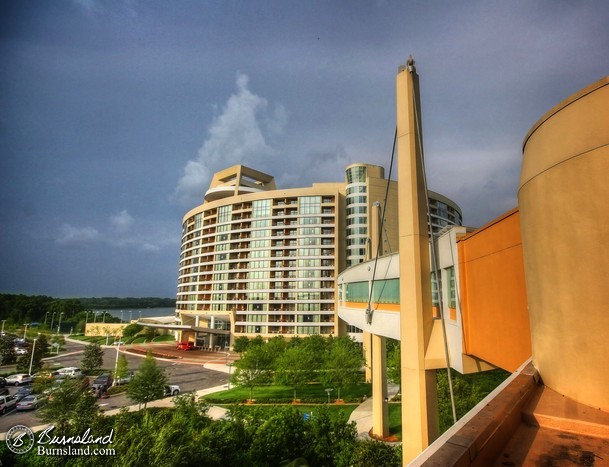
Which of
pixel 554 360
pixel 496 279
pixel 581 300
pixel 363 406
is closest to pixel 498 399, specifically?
pixel 554 360

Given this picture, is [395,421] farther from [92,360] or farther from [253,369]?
[92,360]

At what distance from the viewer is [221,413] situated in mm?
31016

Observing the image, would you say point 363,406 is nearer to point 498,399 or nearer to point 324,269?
point 498,399

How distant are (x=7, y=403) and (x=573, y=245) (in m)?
46.4

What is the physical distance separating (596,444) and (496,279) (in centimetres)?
488

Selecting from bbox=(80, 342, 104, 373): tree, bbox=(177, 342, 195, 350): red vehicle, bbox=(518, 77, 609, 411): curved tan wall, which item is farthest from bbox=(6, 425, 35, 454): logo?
bbox=(177, 342, 195, 350): red vehicle

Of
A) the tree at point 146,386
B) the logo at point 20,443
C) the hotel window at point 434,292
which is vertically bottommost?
the tree at point 146,386

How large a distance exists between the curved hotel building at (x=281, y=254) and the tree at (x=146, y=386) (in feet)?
128

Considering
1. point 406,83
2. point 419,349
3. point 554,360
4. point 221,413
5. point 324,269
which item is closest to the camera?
point 554,360

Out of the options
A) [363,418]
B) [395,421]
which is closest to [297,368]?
[363,418]

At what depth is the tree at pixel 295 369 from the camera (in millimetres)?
34594

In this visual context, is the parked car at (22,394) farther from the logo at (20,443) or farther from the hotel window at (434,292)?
the hotel window at (434,292)

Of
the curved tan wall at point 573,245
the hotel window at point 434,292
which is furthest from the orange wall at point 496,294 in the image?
the curved tan wall at point 573,245

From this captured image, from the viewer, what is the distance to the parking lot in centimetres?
3102
